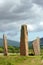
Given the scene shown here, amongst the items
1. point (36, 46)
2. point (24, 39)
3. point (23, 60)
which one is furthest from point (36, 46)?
point (23, 60)

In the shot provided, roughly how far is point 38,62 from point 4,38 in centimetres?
1462

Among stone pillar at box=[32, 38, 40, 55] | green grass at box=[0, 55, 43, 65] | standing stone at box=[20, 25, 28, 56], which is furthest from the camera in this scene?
stone pillar at box=[32, 38, 40, 55]

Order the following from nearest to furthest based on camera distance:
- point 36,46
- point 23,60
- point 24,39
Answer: point 23,60 → point 24,39 → point 36,46

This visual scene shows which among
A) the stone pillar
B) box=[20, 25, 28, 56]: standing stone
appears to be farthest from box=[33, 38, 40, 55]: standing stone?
box=[20, 25, 28, 56]: standing stone

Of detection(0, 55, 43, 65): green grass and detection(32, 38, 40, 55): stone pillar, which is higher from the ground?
detection(32, 38, 40, 55): stone pillar

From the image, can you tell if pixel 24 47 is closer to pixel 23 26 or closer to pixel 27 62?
pixel 23 26

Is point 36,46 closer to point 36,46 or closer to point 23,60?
point 36,46

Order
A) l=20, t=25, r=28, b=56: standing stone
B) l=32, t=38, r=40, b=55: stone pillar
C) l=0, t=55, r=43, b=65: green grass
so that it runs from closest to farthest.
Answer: l=0, t=55, r=43, b=65: green grass
l=20, t=25, r=28, b=56: standing stone
l=32, t=38, r=40, b=55: stone pillar

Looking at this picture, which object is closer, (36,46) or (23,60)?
(23,60)

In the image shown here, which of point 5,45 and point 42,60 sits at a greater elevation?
point 5,45

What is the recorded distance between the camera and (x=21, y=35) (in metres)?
36.3

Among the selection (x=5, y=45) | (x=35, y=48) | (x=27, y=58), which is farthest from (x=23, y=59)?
(x=5, y=45)

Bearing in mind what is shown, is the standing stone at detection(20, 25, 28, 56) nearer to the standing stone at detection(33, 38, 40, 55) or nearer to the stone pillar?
the stone pillar

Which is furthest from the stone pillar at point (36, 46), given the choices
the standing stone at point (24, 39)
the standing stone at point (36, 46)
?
the standing stone at point (24, 39)
